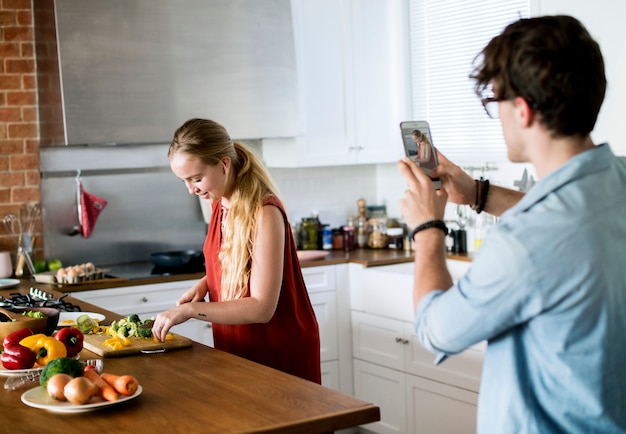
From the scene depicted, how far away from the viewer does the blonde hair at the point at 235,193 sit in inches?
113

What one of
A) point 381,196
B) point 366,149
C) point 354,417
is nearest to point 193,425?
point 354,417

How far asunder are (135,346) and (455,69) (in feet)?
9.95

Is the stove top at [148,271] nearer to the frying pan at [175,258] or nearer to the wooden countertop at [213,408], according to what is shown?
the frying pan at [175,258]

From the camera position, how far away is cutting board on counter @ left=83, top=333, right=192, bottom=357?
272 cm

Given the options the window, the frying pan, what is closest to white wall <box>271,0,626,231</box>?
the window

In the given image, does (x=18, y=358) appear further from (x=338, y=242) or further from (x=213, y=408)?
(x=338, y=242)

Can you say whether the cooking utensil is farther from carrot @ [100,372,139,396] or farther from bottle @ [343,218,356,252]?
carrot @ [100,372,139,396]

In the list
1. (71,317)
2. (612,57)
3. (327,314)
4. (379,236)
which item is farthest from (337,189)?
(71,317)

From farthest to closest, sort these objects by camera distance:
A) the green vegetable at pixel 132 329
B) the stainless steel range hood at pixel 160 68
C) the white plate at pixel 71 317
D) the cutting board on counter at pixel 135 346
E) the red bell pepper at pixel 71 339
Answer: the stainless steel range hood at pixel 160 68 → the white plate at pixel 71 317 → the green vegetable at pixel 132 329 → the cutting board on counter at pixel 135 346 → the red bell pepper at pixel 71 339

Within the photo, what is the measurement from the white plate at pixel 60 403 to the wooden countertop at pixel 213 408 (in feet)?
0.05

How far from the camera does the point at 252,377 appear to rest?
242 centimetres

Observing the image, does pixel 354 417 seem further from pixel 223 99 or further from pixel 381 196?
pixel 381 196

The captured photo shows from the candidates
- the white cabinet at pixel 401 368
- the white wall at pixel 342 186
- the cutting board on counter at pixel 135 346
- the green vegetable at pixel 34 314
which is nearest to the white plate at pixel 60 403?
the cutting board on counter at pixel 135 346

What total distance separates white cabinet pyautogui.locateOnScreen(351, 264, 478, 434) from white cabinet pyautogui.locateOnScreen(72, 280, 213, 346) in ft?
2.86
